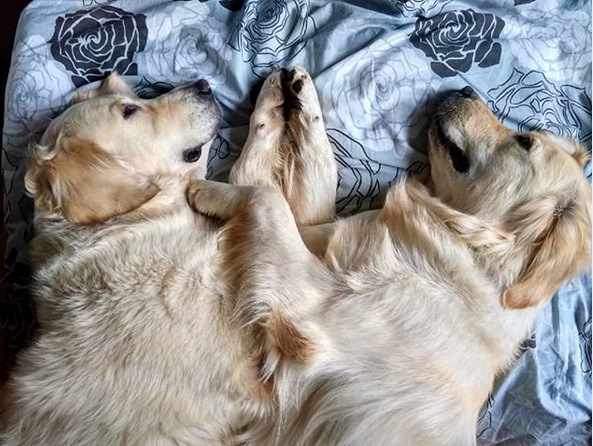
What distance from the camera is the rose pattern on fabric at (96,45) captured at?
2.38 m

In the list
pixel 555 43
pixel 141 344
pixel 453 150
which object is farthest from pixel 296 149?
Answer: pixel 555 43

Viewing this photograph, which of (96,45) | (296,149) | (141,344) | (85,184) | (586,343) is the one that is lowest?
(586,343)

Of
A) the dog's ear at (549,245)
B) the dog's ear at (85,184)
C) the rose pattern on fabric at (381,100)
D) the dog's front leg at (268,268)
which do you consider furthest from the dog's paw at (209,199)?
the dog's ear at (549,245)

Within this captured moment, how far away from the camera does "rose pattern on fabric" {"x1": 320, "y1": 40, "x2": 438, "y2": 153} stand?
7.73ft

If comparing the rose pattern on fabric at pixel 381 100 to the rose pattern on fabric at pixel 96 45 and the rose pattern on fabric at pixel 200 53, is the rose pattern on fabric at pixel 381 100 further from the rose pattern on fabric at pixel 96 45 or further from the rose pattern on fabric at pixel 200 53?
the rose pattern on fabric at pixel 96 45

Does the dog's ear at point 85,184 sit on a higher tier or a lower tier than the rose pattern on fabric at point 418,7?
lower

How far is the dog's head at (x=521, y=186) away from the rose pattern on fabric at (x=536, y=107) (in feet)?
0.51

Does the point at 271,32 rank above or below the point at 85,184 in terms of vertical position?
above

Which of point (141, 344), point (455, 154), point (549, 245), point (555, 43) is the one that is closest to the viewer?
point (141, 344)

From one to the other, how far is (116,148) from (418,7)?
115 cm

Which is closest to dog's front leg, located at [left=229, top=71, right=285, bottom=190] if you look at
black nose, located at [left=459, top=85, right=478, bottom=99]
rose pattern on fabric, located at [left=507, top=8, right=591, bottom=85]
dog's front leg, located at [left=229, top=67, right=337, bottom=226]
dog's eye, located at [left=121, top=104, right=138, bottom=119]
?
dog's front leg, located at [left=229, top=67, right=337, bottom=226]

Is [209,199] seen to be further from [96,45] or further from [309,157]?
[96,45]

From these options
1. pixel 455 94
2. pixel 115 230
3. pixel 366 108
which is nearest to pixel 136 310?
pixel 115 230

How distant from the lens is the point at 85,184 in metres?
1.97
